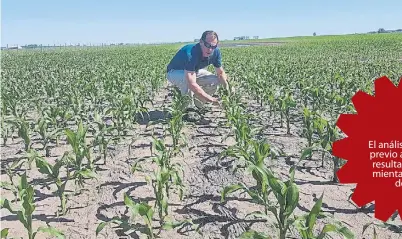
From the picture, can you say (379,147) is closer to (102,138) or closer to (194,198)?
(194,198)

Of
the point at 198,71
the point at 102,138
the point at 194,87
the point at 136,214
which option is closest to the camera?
the point at 136,214

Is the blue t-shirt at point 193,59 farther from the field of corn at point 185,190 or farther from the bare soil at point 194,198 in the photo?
the bare soil at point 194,198

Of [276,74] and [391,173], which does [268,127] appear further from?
[276,74]

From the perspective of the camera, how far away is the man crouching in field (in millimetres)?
6371

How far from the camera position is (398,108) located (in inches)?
117

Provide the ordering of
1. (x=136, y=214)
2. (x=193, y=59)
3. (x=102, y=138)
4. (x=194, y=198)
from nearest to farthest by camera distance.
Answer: (x=136, y=214) < (x=194, y=198) < (x=102, y=138) < (x=193, y=59)

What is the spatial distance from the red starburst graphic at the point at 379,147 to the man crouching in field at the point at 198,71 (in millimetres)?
3018

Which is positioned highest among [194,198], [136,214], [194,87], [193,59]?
[193,59]

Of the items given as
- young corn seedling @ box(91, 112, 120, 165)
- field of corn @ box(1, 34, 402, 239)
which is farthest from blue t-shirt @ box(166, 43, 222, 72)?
young corn seedling @ box(91, 112, 120, 165)

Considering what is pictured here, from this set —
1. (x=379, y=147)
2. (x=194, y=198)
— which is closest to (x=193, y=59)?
(x=194, y=198)

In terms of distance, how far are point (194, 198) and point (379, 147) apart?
166cm

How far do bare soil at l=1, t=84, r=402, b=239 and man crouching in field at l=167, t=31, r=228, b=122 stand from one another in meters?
1.46

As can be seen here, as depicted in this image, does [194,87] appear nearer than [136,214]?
No

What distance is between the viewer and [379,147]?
3.12m
